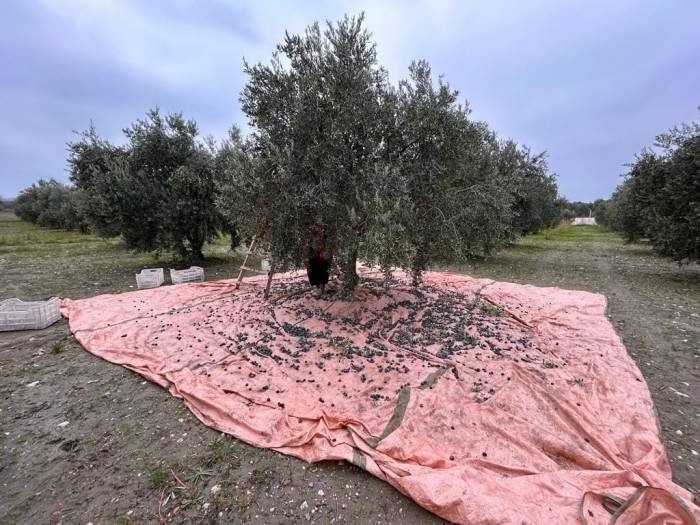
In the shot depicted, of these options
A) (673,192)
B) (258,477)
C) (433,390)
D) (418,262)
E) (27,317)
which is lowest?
(258,477)

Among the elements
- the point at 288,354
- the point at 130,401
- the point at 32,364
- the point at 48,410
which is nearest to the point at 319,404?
the point at 288,354

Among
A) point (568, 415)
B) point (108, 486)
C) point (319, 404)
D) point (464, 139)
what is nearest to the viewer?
point (108, 486)

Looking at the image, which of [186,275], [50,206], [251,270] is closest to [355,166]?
[251,270]

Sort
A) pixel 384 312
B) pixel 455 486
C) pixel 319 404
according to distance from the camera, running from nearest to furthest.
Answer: pixel 455 486 < pixel 319 404 < pixel 384 312

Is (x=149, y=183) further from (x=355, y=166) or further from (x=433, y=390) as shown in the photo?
(x=433, y=390)

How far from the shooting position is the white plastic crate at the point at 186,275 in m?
11.1

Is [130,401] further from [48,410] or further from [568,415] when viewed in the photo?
[568,415]

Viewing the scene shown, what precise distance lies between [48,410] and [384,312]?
5.43 m

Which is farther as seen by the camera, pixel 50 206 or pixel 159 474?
pixel 50 206

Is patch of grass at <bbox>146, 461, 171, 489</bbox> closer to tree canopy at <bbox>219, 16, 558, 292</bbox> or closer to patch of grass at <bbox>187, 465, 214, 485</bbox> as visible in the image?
patch of grass at <bbox>187, 465, 214, 485</bbox>

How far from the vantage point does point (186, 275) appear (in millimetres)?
11359

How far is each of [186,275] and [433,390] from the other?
32.0 feet

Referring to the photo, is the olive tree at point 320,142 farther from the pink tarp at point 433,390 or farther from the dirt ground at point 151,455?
the dirt ground at point 151,455

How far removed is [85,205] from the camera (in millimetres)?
12438
